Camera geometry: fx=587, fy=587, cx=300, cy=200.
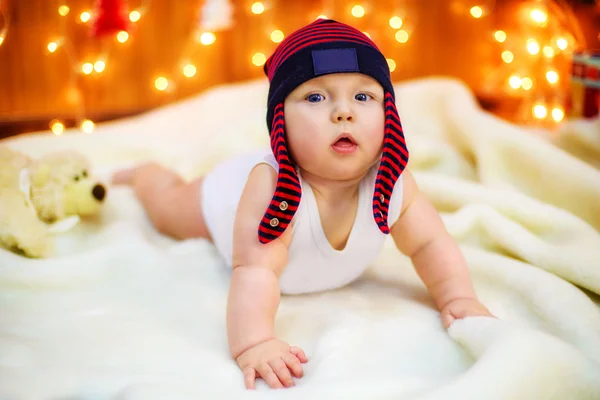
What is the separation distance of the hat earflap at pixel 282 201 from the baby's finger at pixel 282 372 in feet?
0.50

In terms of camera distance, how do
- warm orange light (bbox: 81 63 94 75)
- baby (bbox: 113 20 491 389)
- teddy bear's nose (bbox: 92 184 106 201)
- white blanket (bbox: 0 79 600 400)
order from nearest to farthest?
white blanket (bbox: 0 79 600 400)
baby (bbox: 113 20 491 389)
teddy bear's nose (bbox: 92 184 106 201)
warm orange light (bbox: 81 63 94 75)

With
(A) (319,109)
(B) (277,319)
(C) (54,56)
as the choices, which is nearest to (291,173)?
(A) (319,109)

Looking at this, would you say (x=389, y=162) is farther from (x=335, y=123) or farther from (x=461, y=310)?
(x=461, y=310)

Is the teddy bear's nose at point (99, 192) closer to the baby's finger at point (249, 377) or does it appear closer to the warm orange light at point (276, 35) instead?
the baby's finger at point (249, 377)

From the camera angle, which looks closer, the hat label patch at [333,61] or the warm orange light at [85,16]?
the hat label patch at [333,61]

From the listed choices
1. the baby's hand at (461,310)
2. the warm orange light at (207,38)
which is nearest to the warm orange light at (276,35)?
the warm orange light at (207,38)


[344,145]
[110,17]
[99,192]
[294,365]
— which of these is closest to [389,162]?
[344,145]

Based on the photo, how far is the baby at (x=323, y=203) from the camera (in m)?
0.74

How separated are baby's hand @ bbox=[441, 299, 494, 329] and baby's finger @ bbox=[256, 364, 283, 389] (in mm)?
256

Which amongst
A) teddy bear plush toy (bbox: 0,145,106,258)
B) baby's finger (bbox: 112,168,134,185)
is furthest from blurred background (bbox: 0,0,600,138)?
teddy bear plush toy (bbox: 0,145,106,258)

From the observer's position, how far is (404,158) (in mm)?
781

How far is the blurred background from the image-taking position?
1867 millimetres

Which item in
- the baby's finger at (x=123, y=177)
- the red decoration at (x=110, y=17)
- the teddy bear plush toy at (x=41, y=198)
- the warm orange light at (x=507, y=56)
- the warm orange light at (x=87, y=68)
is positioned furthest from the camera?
the warm orange light at (x=507, y=56)

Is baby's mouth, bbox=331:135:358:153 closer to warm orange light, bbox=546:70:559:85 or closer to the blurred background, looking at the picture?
the blurred background
